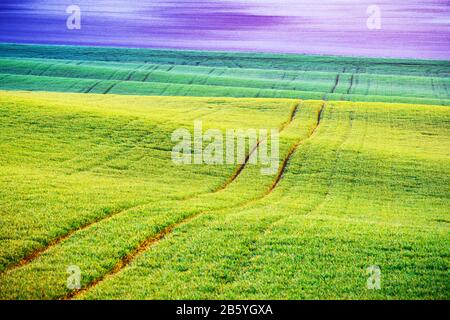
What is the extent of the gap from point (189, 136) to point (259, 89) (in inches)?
1278

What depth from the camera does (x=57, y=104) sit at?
3972cm

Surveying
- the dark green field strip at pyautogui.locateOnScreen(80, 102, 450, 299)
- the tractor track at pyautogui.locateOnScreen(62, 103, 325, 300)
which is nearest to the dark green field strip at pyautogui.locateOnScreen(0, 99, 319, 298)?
the tractor track at pyautogui.locateOnScreen(62, 103, 325, 300)

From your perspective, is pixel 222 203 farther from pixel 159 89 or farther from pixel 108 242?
pixel 159 89

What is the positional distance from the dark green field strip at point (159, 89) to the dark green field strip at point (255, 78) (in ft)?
14.9

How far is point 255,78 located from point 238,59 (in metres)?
22.4

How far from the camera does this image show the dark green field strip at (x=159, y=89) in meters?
61.6

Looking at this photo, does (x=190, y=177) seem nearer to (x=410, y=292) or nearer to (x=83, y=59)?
(x=410, y=292)

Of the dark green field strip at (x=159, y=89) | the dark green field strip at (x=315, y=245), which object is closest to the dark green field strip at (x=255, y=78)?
the dark green field strip at (x=159, y=89)

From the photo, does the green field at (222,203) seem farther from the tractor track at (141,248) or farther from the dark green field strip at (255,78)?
the dark green field strip at (255,78)

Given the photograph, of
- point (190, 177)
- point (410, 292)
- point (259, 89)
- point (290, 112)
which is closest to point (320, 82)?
point (259, 89)

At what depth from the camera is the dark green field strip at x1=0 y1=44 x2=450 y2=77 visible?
3460 inches

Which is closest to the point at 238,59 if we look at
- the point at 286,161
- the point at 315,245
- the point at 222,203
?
the point at 286,161

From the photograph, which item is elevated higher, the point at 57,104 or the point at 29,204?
the point at 57,104
